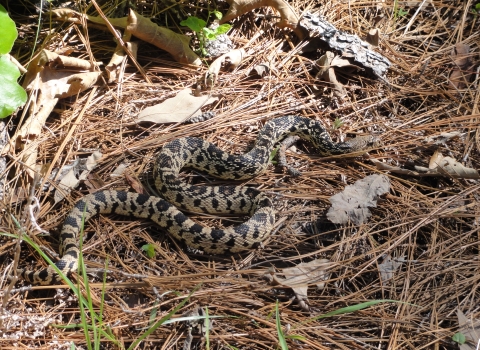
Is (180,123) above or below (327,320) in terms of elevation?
above

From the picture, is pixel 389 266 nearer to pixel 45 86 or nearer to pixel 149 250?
pixel 149 250

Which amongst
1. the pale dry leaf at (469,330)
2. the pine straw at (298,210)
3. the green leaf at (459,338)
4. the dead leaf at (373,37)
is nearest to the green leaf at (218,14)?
the pine straw at (298,210)

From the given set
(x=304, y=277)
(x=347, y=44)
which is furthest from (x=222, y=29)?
(x=304, y=277)

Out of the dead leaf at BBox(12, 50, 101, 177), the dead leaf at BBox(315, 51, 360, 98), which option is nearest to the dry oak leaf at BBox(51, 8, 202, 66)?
the dead leaf at BBox(12, 50, 101, 177)

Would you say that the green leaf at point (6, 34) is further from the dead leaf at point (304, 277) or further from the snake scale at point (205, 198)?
the dead leaf at point (304, 277)

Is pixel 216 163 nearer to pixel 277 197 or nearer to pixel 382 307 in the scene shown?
pixel 277 197

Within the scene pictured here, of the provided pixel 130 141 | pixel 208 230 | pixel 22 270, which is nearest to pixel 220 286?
pixel 208 230

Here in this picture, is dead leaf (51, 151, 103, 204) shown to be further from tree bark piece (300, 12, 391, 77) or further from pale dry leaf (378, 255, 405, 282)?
tree bark piece (300, 12, 391, 77)
